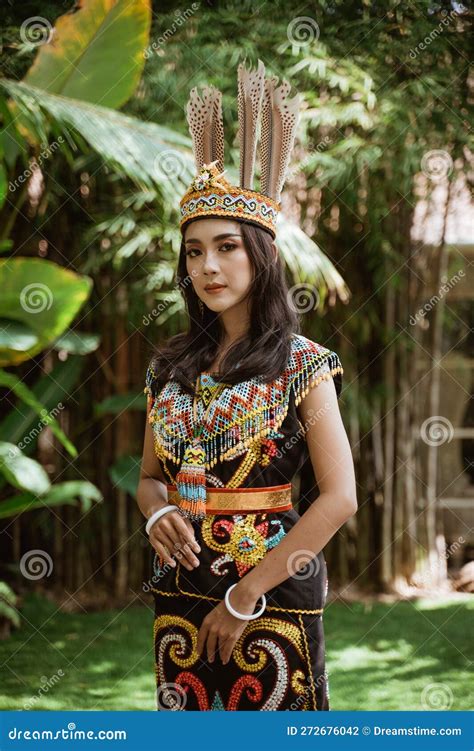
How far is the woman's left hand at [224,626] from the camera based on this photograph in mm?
1301

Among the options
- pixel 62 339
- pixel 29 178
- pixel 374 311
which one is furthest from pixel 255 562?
pixel 374 311

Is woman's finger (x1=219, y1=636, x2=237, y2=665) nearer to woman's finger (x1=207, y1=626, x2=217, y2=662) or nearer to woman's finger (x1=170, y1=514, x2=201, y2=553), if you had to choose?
woman's finger (x1=207, y1=626, x2=217, y2=662)

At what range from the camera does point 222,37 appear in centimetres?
338

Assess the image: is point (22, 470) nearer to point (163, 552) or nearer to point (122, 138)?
point (122, 138)

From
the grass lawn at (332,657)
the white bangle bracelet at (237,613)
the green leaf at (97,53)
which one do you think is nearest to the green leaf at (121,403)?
the grass lawn at (332,657)

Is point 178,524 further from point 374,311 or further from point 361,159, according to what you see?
point 374,311

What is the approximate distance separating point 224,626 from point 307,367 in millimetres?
445

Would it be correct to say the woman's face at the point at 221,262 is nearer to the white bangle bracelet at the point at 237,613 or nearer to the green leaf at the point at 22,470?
the white bangle bracelet at the point at 237,613

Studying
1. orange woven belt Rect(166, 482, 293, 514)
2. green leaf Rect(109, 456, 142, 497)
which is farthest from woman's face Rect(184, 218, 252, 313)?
green leaf Rect(109, 456, 142, 497)

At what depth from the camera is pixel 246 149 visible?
148cm

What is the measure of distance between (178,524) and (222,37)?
2.61 metres

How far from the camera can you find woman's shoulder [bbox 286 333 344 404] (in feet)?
4.45

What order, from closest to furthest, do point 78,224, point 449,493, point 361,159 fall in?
point 361,159, point 78,224, point 449,493

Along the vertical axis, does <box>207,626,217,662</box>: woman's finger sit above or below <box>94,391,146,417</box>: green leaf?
below
